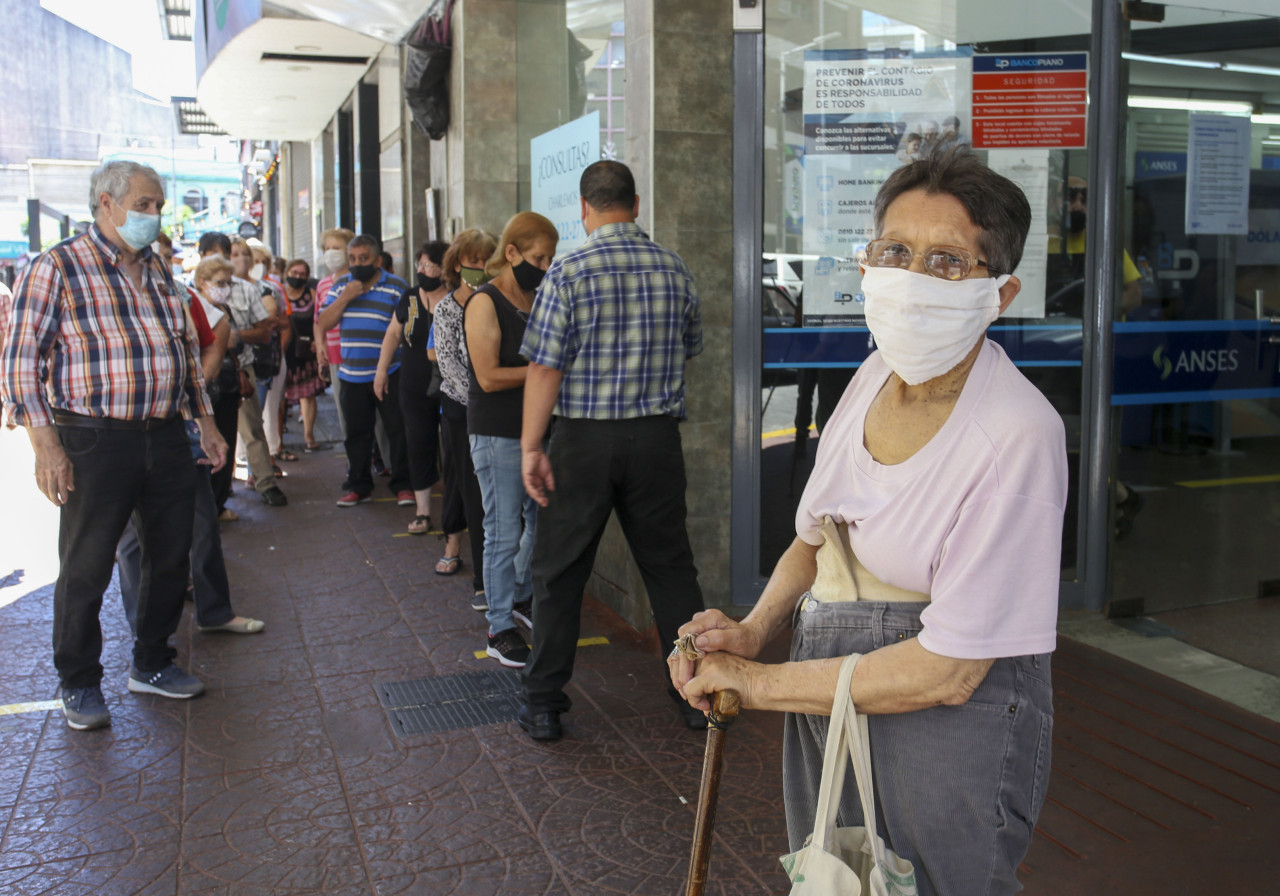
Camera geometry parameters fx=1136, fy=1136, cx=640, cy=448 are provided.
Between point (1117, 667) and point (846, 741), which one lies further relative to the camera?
point (1117, 667)

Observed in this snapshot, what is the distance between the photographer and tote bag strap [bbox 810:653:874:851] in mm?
1689

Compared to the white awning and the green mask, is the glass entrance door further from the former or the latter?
the white awning

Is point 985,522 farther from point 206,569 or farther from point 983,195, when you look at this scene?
point 206,569

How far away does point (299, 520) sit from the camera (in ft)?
27.3

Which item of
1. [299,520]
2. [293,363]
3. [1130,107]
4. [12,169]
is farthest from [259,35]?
[12,169]

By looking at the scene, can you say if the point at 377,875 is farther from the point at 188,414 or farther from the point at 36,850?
the point at 188,414

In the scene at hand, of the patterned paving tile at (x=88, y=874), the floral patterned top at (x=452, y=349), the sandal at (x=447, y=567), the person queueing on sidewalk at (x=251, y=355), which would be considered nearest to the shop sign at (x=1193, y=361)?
the floral patterned top at (x=452, y=349)

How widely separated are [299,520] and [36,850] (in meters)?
4.95

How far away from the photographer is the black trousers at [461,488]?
5699mm

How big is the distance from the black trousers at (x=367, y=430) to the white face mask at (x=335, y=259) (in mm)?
1480

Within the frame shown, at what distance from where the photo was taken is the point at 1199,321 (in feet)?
17.8

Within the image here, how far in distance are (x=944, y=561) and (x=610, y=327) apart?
256 cm

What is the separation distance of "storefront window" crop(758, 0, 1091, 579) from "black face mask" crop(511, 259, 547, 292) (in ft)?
3.85

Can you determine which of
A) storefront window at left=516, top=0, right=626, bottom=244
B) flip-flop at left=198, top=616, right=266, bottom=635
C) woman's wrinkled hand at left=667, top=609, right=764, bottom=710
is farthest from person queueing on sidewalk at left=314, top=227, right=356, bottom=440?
woman's wrinkled hand at left=667, top=609, right=764, bottom=710
